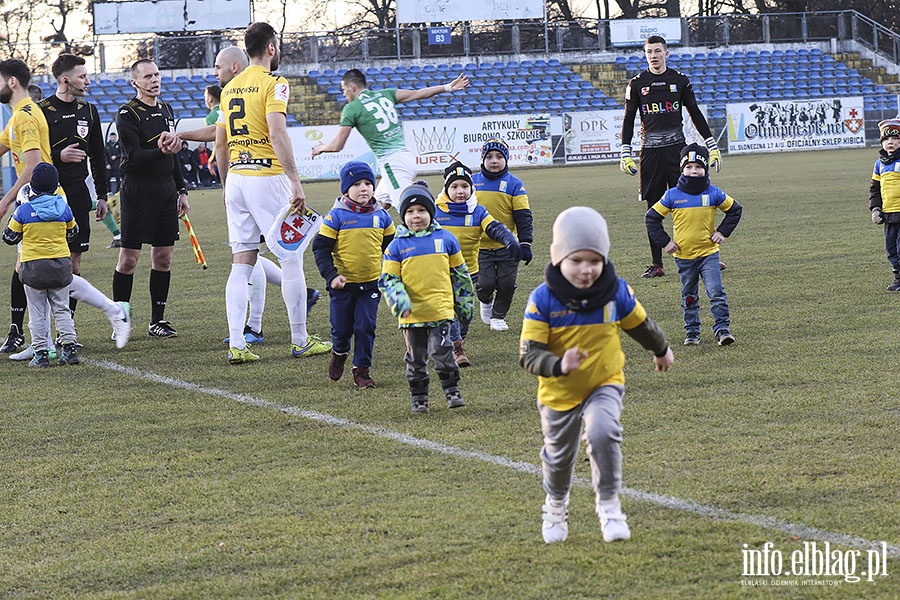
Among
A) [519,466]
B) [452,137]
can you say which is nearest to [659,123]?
[519,466]

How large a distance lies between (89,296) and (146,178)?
3.60 feet

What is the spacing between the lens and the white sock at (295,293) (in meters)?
8.65

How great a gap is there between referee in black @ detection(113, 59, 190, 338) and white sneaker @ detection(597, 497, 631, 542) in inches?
236

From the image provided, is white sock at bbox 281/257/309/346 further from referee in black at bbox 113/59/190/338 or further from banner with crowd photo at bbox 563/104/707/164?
banner with crowd photo at bbox 563/104/707/164

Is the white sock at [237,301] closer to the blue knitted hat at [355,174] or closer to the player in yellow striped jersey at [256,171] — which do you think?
the player in yellow striped jersey at [256,171]

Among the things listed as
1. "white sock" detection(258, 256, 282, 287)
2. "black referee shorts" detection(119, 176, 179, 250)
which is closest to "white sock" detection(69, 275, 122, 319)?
"black referee shorts" detection(119, 176, 179, 250)

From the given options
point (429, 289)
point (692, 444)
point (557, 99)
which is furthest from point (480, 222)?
point (557, 99)

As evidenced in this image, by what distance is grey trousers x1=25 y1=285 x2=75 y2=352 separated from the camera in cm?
890

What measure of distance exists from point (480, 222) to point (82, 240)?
3.46 m

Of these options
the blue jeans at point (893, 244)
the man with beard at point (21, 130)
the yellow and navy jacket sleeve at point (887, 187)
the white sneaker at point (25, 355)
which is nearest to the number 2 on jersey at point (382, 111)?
the man with beard at point (21, 130)

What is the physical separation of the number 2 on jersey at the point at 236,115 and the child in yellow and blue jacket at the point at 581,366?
4.48m

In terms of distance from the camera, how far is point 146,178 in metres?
9.72

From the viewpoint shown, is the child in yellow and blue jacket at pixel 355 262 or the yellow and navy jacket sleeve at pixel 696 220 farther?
the yellow and navy jacket sleeve at pixel 696 220

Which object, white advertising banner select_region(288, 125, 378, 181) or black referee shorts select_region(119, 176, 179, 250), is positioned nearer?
black referee shorts select_region(119, 176, 179, 250)
